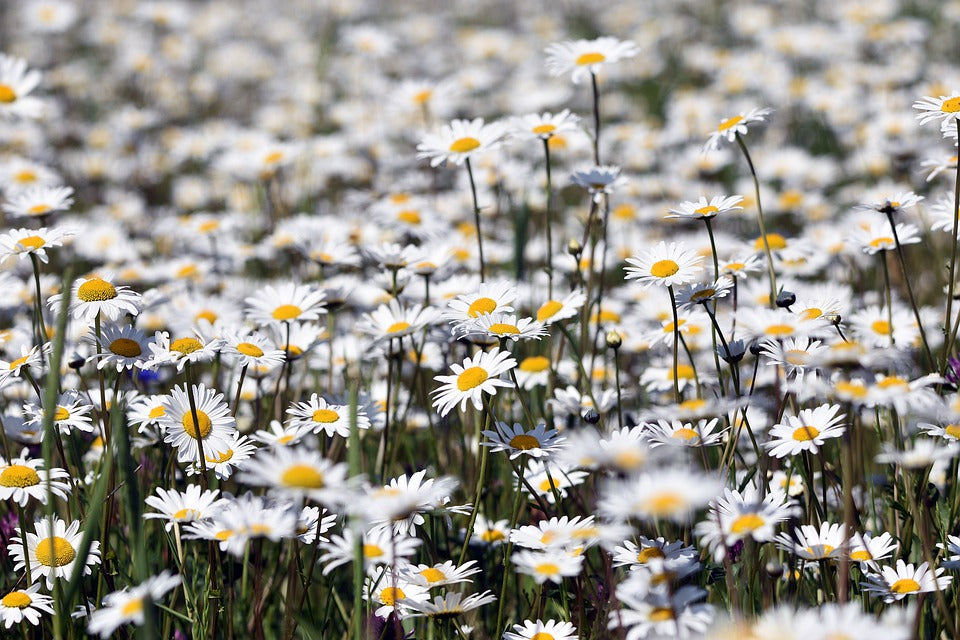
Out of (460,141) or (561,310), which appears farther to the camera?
(460,141)

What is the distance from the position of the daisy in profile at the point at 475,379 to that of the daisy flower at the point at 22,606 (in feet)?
3.08

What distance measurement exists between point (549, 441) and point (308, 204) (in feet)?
9.97

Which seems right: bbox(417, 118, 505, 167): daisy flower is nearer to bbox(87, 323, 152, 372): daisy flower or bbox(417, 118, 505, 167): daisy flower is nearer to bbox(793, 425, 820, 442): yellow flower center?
bbox(87, 323, 152, 372): daisy flower

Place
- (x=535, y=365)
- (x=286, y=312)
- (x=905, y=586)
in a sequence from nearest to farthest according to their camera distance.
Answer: (x=905, y=586) → (x=286, y=312) → (x=535, y=365)

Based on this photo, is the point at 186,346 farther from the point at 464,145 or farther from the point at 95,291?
the point at 464,145

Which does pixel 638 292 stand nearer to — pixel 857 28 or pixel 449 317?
pixel 449 317

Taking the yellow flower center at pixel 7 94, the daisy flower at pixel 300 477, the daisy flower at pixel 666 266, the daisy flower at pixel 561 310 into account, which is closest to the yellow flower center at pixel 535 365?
the daisy flower at pixel 561 310

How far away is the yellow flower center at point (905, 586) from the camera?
77.7 inches

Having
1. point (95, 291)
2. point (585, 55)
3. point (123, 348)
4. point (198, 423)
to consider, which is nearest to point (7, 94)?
point (95, 291)

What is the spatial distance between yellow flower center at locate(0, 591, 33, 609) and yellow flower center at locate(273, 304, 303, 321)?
995 millimetres

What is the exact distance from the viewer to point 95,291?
2.57 metres

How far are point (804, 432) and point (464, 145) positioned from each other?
1.57 m

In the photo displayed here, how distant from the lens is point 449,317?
101 inches

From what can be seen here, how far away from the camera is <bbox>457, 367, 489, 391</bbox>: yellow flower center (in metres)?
2.33
